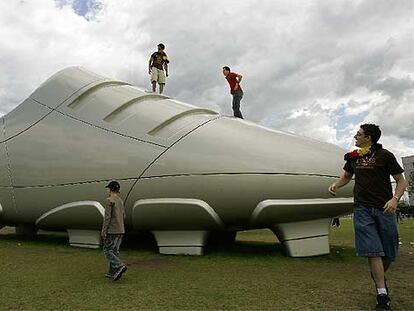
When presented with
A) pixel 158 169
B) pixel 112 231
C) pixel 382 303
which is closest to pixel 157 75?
pixel 158 169

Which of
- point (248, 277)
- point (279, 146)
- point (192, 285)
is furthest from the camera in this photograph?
point (279, 146)

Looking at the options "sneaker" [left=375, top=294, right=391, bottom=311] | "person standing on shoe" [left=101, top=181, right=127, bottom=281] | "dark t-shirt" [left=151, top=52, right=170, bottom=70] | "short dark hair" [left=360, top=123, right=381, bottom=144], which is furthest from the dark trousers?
"sneaker" [left=375, top=294, right=391, bottom=311]

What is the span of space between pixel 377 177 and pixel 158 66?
7785mm

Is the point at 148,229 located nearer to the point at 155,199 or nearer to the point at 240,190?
the point at 155,199

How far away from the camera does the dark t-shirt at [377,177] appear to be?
177 inches

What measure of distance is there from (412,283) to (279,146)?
2.87 meters

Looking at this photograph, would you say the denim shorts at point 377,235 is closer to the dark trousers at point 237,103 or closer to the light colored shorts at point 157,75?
the dark trousers at point 237,103

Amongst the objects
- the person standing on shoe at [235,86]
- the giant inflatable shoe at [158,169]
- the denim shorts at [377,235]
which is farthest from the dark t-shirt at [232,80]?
the denim shorts at [377,235]

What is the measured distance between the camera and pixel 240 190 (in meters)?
7.03

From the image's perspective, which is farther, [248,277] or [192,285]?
[248,277]

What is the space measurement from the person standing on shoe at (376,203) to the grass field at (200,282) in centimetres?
50

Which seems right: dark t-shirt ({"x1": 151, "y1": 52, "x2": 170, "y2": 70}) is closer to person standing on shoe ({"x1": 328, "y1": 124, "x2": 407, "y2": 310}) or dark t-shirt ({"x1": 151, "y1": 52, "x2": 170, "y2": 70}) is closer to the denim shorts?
person standing on shoe ({"x1": 328, "y1": 124, "x2": 407, "y2": 310})

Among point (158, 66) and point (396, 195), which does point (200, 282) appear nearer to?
point (396, 195)

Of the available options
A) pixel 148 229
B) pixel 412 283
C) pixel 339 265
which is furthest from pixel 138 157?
pixel 412 283
